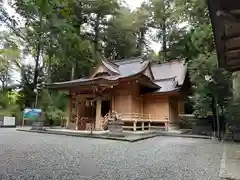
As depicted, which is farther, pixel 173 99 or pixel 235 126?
pixel 173 99

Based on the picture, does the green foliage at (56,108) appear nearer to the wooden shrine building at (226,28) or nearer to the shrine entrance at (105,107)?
the shrine entrance at (105,107)

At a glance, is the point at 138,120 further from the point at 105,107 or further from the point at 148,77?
the point at 105,107

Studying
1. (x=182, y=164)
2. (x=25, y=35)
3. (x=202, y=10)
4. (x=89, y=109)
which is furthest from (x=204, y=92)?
(x=25, y=35)

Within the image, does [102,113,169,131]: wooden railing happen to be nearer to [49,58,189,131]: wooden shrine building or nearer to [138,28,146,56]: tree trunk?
[49,58,189,131]: wooden shrine building

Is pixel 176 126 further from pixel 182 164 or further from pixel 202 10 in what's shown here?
pixel 182 164

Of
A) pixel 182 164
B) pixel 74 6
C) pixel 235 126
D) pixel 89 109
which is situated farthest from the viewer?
pixel 89 109

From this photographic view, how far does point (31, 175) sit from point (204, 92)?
8.20 m

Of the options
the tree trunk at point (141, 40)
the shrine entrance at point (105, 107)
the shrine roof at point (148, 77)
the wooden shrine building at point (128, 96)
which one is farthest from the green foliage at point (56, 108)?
the tree trunk at point (141, 40)

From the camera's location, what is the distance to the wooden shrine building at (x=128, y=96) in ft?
40.4

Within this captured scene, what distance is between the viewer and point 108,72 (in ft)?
46.7

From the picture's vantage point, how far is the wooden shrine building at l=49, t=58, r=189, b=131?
1233 cm

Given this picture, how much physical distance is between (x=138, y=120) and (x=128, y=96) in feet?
4.85

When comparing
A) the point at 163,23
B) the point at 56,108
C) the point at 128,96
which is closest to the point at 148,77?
the point at 128,96

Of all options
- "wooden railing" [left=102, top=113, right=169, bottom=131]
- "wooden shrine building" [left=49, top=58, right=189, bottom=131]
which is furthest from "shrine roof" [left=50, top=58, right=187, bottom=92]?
"wooden railing" [left=102, top=113, right=169, bottom=131]
